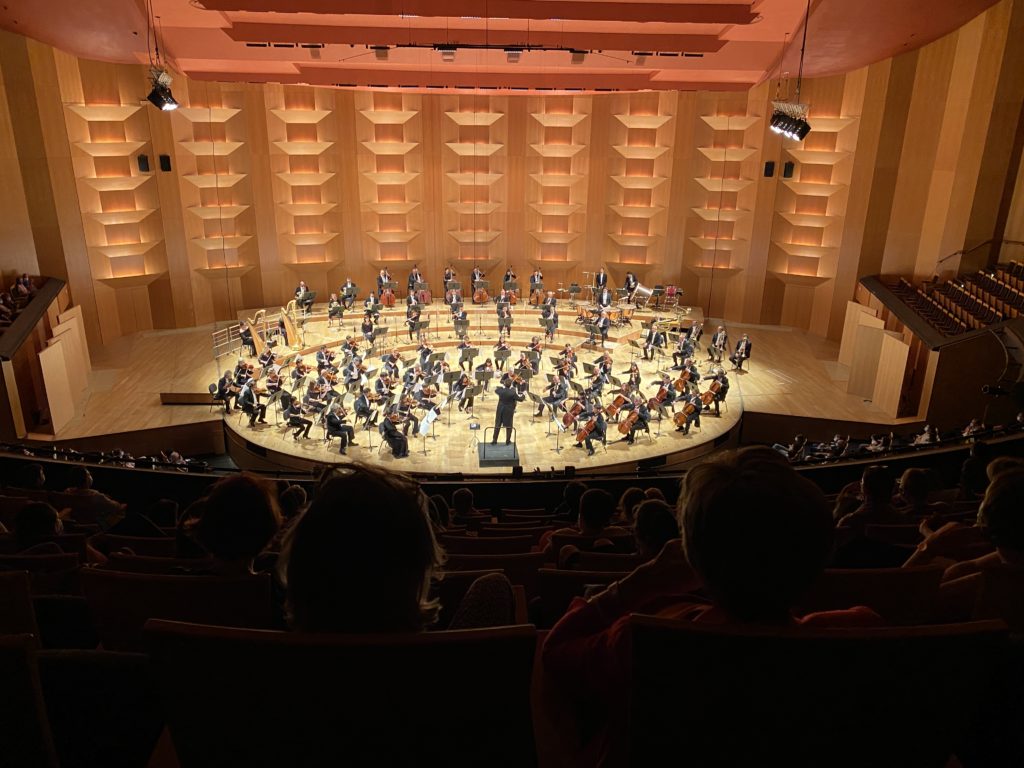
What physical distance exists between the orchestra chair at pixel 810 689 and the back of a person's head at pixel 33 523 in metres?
3.37

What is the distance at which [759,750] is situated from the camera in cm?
91

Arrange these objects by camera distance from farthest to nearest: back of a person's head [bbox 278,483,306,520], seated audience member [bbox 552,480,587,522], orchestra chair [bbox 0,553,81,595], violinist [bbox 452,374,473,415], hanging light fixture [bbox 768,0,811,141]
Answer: violinist [bbox 452,374,473,415] → hanging light fixture [bbox 768,0,811,141] → seated audience member [bbox 552,480,587,522] → back of a person's head [bbox 278,483,306,520] → orchestra chair [bbox 0,553,81,595]

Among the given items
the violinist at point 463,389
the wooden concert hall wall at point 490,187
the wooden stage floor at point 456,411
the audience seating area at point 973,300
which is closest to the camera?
the audience seating area at point 973,300

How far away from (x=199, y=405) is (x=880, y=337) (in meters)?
11.7

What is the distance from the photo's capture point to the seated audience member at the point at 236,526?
184 cm

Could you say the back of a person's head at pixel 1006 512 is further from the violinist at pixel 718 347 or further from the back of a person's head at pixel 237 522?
the violinist at pixel 718 347

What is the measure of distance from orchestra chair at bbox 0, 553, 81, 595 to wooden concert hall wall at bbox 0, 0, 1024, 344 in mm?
12266

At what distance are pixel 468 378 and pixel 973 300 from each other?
786 cm

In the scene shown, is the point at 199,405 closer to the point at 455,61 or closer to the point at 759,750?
the point at 455,61

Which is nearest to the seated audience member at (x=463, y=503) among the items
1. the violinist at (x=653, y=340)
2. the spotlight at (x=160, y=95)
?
the spotlight at (x=160, y=95)

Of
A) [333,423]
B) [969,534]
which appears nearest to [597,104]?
[333,423]

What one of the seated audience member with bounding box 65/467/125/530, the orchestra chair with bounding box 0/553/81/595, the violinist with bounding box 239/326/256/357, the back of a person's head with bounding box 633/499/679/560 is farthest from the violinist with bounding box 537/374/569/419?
the orchestra chair with bounding box 0/553/81/595

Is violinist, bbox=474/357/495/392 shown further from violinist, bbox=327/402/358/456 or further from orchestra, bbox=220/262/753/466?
violinist, bbox=327/402/358/456

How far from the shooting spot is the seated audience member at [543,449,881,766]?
3.28ft
